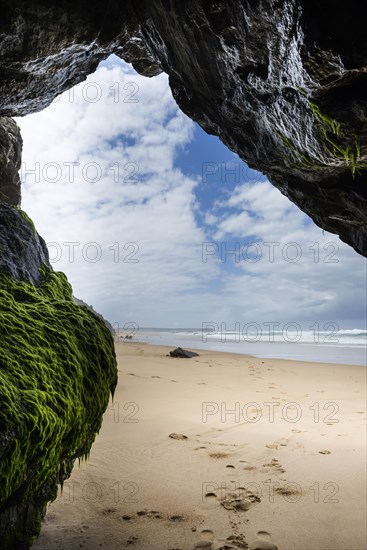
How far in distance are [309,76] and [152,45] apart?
178 cm

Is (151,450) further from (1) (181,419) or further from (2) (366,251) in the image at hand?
(2) (366,251)

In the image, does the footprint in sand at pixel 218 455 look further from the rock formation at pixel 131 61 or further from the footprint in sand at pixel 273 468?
the rock formation at pixel 131 61

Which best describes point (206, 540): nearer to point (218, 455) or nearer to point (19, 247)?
point (218, 455)

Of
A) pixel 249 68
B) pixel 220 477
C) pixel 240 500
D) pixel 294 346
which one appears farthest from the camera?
pixel 294 346

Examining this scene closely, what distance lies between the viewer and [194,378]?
37.6 ft

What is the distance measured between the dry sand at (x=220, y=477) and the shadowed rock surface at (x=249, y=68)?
2872 mm

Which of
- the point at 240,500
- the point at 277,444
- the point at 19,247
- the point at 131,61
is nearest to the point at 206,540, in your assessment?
the point at 240,500

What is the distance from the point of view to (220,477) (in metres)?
4.92

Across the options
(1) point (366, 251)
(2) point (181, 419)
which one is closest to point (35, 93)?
(1) point (366, 251)

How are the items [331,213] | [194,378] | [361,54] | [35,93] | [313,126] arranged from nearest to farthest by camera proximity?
[361,54], [313,126], [35,93], [331,213], [194,378]

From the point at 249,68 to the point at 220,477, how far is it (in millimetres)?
4397

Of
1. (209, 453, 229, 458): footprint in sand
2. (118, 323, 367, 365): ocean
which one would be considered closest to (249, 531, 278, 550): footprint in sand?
(209, 453, 229, 458): footprint in sand

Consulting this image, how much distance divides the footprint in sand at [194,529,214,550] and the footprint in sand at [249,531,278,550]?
1.14 ft

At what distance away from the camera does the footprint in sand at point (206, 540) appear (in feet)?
11.5
